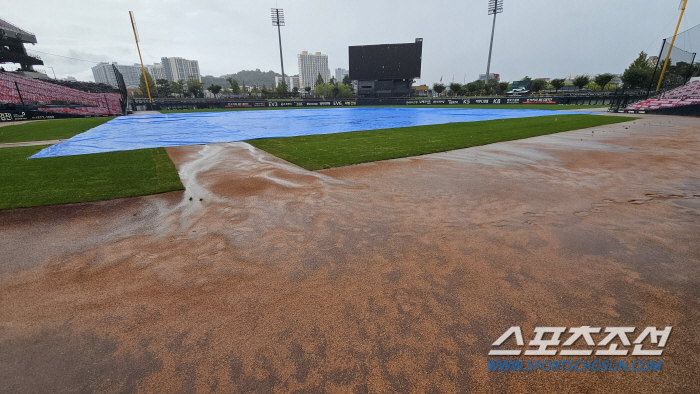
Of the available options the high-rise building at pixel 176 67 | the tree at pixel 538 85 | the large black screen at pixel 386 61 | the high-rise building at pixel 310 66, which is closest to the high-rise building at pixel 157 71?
the high-rise building at pixel 176 67

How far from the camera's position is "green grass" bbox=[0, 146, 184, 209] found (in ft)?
19.2

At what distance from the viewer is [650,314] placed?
259cm

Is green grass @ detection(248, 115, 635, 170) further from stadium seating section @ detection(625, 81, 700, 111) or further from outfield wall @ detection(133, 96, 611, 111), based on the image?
outfield wall @ detection(133, 96, 611, 111)

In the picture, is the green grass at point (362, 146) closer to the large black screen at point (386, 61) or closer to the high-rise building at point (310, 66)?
the large black screen at point (386, 61)

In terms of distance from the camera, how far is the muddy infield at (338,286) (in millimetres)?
2113

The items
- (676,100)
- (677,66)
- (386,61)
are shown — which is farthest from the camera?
(386,61)

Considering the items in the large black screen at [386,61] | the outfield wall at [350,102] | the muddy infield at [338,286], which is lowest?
the muddy infield at [338,286]

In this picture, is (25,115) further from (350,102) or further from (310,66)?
(310,66)

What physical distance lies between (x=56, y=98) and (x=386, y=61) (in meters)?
52.5

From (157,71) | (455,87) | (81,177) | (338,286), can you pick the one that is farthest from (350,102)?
(157,71)

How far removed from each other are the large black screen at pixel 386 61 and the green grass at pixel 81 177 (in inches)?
2227

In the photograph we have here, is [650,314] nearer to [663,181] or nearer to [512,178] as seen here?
[512,178]

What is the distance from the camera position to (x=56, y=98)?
114 ft

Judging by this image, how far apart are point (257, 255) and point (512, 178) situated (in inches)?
244
